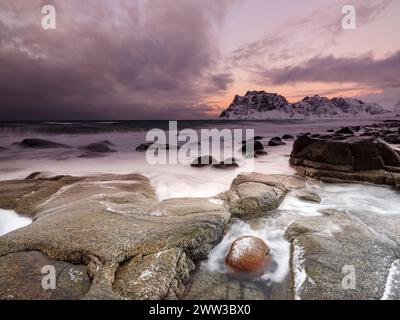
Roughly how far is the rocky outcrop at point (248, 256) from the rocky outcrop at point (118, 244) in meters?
0.44

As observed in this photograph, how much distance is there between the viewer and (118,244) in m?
3.52

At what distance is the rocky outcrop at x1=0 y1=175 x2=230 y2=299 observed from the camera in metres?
2.90

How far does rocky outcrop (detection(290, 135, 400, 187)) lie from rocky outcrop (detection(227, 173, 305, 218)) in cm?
164

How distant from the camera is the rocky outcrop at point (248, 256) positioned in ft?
11.7

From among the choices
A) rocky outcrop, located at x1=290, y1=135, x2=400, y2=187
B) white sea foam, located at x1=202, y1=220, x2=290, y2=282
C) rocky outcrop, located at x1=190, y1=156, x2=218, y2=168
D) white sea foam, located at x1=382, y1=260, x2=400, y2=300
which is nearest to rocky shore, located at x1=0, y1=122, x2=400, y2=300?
white sea foam, located at x1=382, y1=260, x2=400, y2=300

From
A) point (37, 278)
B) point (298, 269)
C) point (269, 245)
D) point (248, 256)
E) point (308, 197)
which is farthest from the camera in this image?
point (308, 197)

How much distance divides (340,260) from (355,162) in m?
5.73

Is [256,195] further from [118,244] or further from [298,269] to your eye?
[118,244]

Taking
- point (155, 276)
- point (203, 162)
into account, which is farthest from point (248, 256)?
point (203, 162)

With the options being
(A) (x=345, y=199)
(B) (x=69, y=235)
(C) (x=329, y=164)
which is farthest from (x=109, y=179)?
(C) (x=329, y=164)

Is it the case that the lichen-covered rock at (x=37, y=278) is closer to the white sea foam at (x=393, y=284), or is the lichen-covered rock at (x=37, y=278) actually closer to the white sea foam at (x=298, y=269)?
the white sea foam at (x=298, y=269)

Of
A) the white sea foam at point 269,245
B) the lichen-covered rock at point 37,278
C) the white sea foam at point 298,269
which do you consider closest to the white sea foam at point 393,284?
the white sea foam at point 298,269

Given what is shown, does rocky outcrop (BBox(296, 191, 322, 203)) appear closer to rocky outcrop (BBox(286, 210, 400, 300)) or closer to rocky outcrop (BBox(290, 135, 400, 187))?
rocky outcrop (BBox(286, 210, 400, 300))
